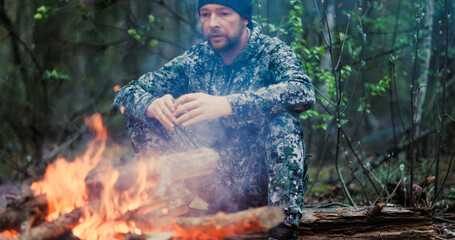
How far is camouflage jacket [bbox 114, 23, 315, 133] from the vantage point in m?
2.90

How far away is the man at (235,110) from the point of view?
288cm

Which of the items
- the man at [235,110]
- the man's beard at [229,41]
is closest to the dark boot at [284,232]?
the man at [235,110]

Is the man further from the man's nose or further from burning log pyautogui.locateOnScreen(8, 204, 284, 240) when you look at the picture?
burning log pyautogui.locateOnScreen(8, 204, 284, 240)

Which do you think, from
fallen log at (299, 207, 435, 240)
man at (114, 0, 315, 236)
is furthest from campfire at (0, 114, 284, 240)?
fallen log at (299, 207, 435, 240)

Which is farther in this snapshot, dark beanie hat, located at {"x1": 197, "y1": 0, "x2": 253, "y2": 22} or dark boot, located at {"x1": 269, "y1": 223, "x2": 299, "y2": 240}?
dark beanie hat, located at {"x1": 197, "y1": 0, "x2": 253, "y2": 22}

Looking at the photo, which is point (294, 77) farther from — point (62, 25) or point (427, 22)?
point (62, 25)

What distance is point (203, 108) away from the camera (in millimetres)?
2867

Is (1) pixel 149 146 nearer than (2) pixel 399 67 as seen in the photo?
Yes

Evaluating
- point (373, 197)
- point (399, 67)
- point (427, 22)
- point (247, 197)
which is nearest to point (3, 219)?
point (247, 197)

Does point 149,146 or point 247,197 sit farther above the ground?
point 149,146

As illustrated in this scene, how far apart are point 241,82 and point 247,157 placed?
635mm

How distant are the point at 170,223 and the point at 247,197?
95 centimetres

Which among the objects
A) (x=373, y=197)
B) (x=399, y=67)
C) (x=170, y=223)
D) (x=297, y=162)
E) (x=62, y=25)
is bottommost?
(x=373, y=197)

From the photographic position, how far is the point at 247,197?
3.27m
